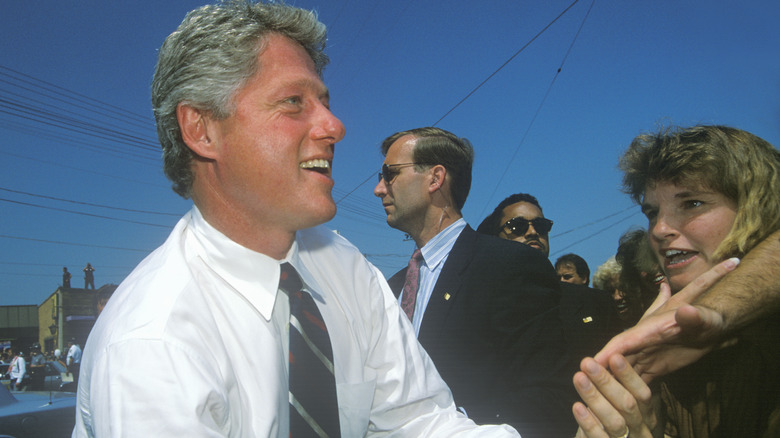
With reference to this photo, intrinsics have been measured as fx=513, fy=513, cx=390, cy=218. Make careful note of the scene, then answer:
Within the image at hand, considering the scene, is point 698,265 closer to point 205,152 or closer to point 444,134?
point 205,152

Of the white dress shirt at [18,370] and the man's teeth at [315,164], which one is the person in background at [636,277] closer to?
the man's teeth at [315,164]

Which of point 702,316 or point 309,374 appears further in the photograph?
point 309,374

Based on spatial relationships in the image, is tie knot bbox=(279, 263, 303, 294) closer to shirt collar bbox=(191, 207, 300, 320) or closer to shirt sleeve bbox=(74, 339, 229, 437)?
shirt collar bbox=(191, 207, 300, 320)

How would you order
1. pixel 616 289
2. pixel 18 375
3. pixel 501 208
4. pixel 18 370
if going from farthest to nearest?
pixel 18 370 → pixel 18 375 → pixel 616 289 → pixel 501 208

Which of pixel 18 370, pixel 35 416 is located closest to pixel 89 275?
pixel 18 370

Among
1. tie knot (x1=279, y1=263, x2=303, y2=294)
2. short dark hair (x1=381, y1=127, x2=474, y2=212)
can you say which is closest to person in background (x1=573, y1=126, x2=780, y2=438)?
tie knot (x1=279, y1=263, x2=303, y2=294)

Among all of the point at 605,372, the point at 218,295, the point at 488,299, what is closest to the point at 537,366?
the point at 488,299

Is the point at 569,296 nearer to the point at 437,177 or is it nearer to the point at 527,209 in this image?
the point at 527,209

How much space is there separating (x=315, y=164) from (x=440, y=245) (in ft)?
5.61

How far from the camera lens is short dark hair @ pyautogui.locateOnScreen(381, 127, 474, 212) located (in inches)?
140

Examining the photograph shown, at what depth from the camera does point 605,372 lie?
1.30 metres

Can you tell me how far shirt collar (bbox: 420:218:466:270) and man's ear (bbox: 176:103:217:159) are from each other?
1.79m

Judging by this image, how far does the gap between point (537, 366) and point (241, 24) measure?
1926 mm

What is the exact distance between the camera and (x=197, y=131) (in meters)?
1.72
